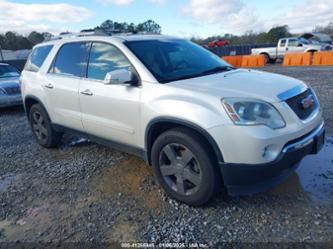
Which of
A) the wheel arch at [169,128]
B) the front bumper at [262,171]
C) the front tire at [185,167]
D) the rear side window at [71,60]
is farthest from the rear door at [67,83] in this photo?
the front bumper at [262,171]

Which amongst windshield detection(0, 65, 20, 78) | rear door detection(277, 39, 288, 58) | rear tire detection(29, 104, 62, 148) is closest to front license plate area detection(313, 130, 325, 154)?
rear tire detection(29, 104, 62, 148)

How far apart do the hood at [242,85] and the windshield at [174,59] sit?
0.79 ft

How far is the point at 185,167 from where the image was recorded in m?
3.56

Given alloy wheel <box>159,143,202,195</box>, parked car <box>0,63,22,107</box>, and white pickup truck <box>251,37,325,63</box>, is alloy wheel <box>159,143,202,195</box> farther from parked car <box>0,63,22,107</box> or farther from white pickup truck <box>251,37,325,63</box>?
white pickup truck <box>251,37,325,63</box>

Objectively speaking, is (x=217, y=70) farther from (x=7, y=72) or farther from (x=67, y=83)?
(x=7, y=72)

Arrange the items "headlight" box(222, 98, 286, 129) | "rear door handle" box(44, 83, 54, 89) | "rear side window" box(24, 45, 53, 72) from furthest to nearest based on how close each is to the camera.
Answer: "rear side window" box(24, 45, 53, 72)
"rear door handle" box(44, 83, 54, 89)
"headlight" box(222, 98, 286, 129)

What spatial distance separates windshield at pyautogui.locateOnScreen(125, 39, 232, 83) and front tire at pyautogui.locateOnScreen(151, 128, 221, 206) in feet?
2.40

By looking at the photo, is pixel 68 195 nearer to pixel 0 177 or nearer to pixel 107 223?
pixel 107 223

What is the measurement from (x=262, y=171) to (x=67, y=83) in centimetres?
309

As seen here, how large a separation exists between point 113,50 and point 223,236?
2.62 metres

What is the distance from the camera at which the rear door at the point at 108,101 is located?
3.98m

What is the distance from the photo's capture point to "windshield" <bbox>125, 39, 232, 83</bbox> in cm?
399

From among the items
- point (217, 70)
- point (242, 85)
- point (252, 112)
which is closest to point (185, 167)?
point (252, 112)

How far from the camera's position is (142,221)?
3.44 metres
